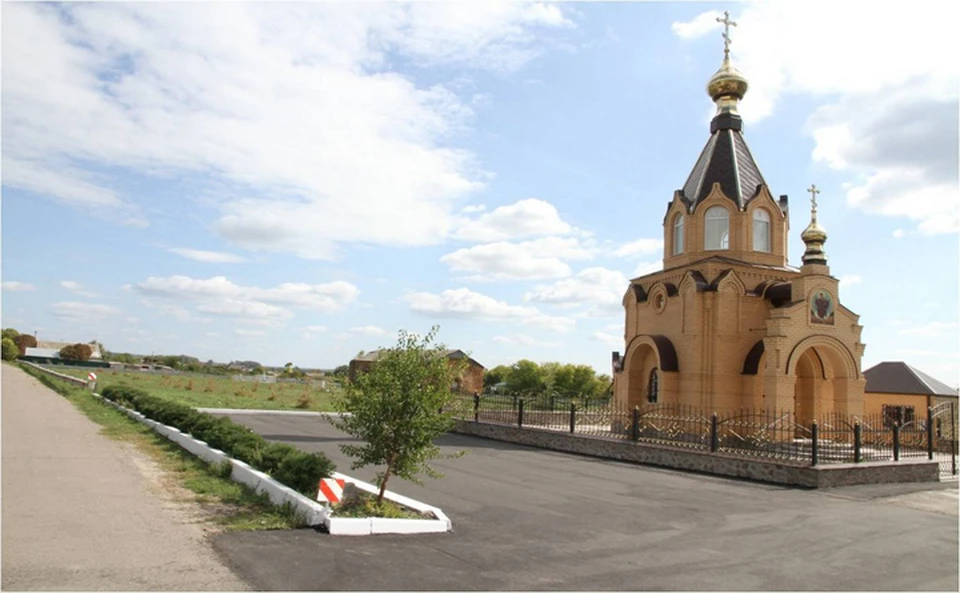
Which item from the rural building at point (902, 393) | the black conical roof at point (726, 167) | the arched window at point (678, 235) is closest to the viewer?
the black conical roof at point (726, 167)

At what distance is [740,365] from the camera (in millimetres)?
19312

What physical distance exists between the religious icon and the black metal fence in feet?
8.57

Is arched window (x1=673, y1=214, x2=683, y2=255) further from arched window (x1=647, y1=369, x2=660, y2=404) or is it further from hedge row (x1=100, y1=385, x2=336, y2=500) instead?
hedge row (x1=100, y1=385, x2=336, y2=500)

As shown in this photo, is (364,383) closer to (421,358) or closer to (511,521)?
(421,358)

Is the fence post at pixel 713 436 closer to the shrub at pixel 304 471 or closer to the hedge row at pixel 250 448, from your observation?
the hedge row at pixel 250 448

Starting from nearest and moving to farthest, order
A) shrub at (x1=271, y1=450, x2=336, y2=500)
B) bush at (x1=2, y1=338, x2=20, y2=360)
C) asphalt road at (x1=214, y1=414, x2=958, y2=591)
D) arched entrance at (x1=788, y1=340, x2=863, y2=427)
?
1. asphalt road at (x1=214, y1=414, x2=958, y2=591)
2. shrub at (x1=271, y1=450, x2=336, y2=500)
3. arched entrance at (x1=788, y1=340, x2=863, y2=427)
4. bush at (x1=2, y1=338, x2=20, y2=360)

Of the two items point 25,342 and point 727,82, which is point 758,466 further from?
point 25,342

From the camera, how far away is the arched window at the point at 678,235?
71.5ft

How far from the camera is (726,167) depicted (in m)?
Result: 21.3

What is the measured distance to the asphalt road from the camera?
6285 millimetres

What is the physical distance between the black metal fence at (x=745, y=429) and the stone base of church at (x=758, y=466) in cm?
38

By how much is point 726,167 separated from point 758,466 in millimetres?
10786

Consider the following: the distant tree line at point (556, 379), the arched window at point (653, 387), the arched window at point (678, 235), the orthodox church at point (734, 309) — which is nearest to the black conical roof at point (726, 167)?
the orthodox church at point (734, 309)

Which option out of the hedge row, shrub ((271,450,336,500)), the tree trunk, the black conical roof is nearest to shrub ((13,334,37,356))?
the hedge row
